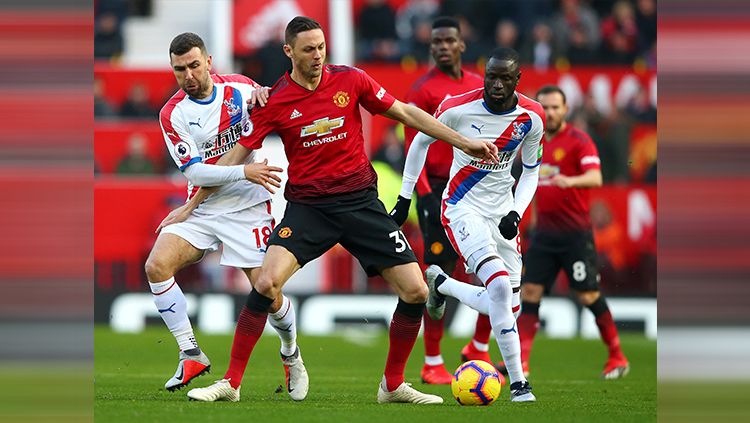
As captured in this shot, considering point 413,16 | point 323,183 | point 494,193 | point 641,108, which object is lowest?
point 494,193

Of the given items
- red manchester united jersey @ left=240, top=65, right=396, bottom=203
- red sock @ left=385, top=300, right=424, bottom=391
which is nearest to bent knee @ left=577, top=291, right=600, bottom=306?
red sock @ left=385, top=300, right=424, bottom=391

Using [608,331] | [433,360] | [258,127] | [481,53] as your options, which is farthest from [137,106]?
[258,127]

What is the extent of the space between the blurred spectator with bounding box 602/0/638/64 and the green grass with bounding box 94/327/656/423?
6.85 metres

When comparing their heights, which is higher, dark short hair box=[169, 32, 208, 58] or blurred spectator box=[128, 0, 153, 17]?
blurred spectator box=[128, 0, 153, 17]

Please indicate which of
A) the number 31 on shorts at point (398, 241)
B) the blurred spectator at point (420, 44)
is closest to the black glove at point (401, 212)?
the number 31 on shorts at point (398, 241)

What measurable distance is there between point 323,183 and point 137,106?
37.9 ft

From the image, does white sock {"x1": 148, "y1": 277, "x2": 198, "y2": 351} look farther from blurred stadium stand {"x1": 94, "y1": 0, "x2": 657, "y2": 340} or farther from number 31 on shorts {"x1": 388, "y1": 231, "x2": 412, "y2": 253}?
blurred stadium stand {"x1": 94, "y1": 0, "x2": 657, "y2": 340}

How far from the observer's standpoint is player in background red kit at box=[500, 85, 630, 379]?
9023 mm

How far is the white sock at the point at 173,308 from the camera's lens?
658 centimetres

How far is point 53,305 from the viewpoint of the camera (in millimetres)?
1132

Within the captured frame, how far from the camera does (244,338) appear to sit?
19.9ft

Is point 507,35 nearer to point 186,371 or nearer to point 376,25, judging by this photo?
point 376,25

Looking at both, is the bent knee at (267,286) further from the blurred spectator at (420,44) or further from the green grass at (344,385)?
the blurred spectator at (420,44)

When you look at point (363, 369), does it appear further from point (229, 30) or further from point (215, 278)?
point (229, 30)
